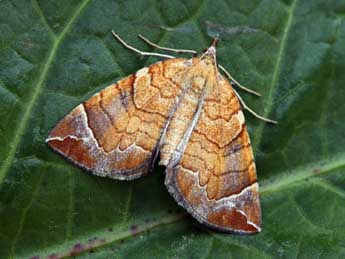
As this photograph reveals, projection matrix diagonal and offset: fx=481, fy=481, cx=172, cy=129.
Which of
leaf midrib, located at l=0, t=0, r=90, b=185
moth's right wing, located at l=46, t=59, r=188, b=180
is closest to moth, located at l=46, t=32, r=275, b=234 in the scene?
moth's right wing, located at l=46, t=59, r=188, b=180

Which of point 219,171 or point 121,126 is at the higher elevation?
point 121,126

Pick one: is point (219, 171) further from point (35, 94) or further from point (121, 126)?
point (35, 94)

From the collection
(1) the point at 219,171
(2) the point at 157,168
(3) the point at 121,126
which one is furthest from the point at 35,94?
(1) the point at 219,171

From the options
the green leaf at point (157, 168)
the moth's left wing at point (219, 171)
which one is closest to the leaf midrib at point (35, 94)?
the green leaf at point (157, 168)

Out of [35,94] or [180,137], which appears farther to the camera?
[180,137]

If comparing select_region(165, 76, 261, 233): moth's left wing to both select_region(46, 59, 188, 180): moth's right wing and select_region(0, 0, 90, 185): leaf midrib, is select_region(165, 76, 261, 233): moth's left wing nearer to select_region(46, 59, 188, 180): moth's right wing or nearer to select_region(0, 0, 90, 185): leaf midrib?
select_region(46, 59, 188, 180): moth's right wing

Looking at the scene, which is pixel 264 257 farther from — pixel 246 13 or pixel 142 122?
pixel 246 13

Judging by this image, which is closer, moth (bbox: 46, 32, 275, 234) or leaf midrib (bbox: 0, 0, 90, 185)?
leaf midrib (bbox: 0, 0, 90, 185)
